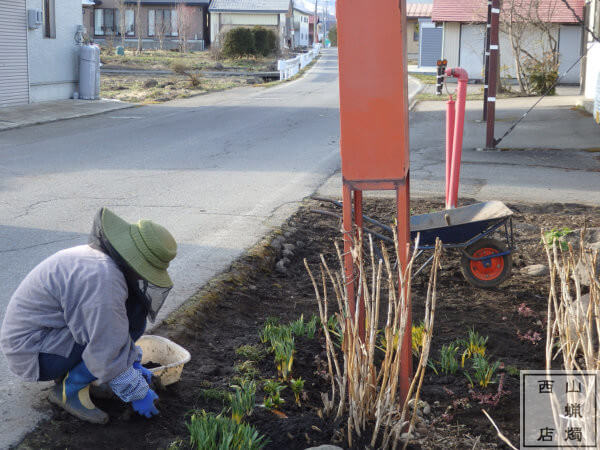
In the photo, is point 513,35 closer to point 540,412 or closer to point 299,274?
point 299,274

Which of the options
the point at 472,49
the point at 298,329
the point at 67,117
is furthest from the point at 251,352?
the point at 472,49

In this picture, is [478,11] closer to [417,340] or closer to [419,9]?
[419,9]

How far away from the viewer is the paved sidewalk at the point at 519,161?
9.98 metres

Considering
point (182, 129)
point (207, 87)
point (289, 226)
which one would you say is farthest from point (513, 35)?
point (289, 226)

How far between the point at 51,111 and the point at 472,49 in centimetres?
2206

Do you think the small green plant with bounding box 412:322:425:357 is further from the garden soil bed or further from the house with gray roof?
the house with gray roof

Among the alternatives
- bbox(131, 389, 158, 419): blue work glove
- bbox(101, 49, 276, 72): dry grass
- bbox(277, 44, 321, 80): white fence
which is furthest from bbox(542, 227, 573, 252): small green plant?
bbox(101, 49, 276, 72): dry grass

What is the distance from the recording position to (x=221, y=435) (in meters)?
3.39

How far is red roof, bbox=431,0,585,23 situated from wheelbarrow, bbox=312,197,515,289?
2871 cm

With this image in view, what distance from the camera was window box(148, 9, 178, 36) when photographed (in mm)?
61188

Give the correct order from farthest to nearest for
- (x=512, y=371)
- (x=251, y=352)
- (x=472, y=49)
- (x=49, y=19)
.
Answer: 1. (x=472, y=49)
2. (x=49, y=19)
3. (x=251, y=352)
4. (x=512, y=371)

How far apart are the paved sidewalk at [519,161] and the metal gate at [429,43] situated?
887 inches

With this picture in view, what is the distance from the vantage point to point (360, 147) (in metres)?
3.67

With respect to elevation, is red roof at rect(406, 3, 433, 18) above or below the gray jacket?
above
